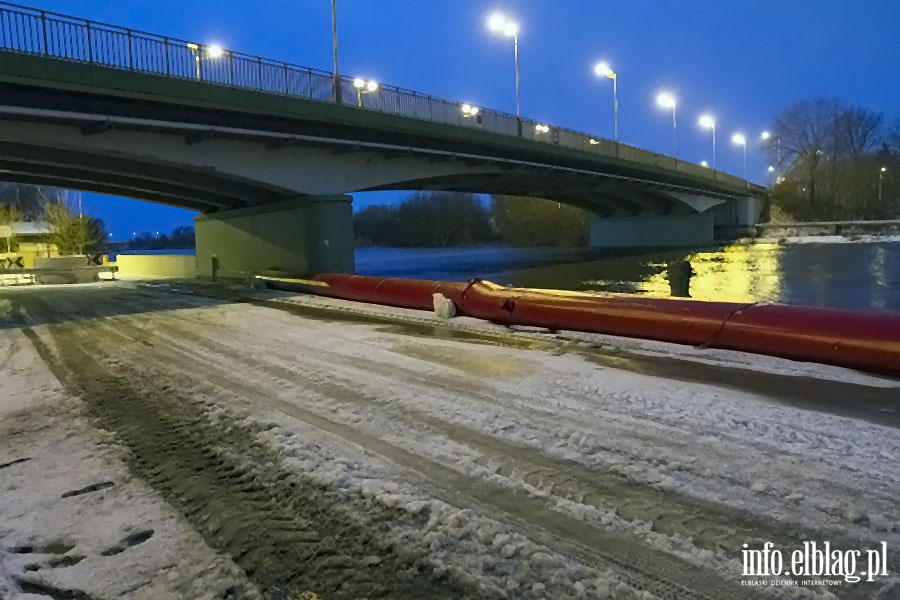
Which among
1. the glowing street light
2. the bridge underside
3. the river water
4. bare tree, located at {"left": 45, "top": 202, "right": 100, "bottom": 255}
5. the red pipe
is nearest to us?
the red pipe

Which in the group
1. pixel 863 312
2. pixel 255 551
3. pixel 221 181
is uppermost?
pixel 221 181

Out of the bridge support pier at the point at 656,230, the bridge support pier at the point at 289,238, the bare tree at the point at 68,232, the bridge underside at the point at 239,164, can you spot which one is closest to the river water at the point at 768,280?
the bridge underside at the point at 239,164

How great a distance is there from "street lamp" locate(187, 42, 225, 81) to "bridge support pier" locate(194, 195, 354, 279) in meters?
5.63

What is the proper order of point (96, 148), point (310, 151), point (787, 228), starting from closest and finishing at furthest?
point (96, 148)
point (310, 151)
point (787, 228)

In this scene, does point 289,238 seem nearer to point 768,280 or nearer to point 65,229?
point 768,280

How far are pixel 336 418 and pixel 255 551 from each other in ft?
7.75

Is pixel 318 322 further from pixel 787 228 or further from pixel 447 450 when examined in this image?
pixel 787 228

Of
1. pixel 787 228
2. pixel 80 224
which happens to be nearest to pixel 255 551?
pixel 80 224

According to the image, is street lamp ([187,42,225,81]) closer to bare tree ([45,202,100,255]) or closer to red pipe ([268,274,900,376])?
red pipe ([268,274,900,376])

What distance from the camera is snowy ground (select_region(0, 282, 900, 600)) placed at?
3273 mm

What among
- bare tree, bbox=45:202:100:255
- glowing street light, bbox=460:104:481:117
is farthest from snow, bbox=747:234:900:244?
bare tree, bbox=45:202:100:255

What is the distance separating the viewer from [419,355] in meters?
8.89

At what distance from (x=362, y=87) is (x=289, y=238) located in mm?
6382

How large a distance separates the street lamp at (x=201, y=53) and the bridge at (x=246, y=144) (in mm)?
39
